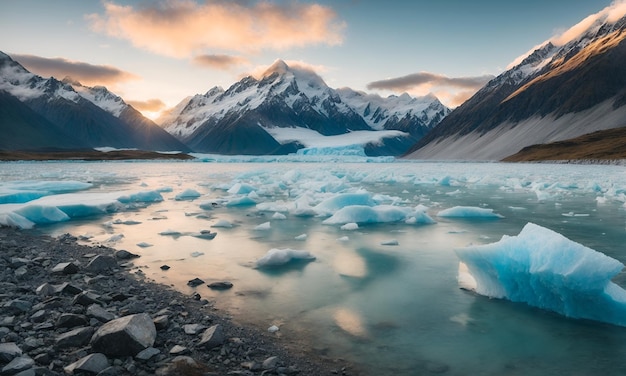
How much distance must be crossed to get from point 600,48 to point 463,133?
6292 centimetres

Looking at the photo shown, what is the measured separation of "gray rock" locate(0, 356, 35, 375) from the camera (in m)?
3.86

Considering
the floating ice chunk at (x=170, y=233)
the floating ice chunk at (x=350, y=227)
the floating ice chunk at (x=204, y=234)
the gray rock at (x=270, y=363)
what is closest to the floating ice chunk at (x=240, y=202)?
the floating ice chunk at (x=204, y=234)

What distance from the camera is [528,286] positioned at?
22.1ft

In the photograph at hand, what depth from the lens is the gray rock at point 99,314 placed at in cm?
521

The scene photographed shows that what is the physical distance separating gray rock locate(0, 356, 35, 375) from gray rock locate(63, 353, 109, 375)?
0.31m

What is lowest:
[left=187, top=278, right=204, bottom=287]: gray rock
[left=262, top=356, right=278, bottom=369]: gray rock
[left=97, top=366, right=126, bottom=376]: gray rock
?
[left=187, top=278, right=204, bottom=287]: gray rock

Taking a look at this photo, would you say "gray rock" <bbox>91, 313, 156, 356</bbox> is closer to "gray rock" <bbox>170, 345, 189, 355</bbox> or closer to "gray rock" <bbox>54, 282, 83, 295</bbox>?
"gray rock" <bbox>170, 345, 189, 355</bbox>

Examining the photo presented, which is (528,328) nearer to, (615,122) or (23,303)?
(23,303)

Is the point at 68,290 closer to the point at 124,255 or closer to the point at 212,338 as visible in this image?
the point at 212,338

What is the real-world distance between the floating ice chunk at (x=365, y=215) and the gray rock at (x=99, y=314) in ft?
30.4

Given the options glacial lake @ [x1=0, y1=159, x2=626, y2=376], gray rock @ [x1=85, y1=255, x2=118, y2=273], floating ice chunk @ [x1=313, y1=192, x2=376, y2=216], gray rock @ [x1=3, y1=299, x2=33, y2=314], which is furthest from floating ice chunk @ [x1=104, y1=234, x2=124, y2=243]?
floating ice chunk @ [x1=313, y1=192, x2=376, y2=216]

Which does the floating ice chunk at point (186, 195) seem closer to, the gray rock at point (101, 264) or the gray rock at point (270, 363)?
the gray rock at point (101, 264)

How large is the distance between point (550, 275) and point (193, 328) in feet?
16.4

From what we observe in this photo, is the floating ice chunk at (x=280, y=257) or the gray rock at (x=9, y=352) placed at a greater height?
the gray rock at (x=9, y=352)
